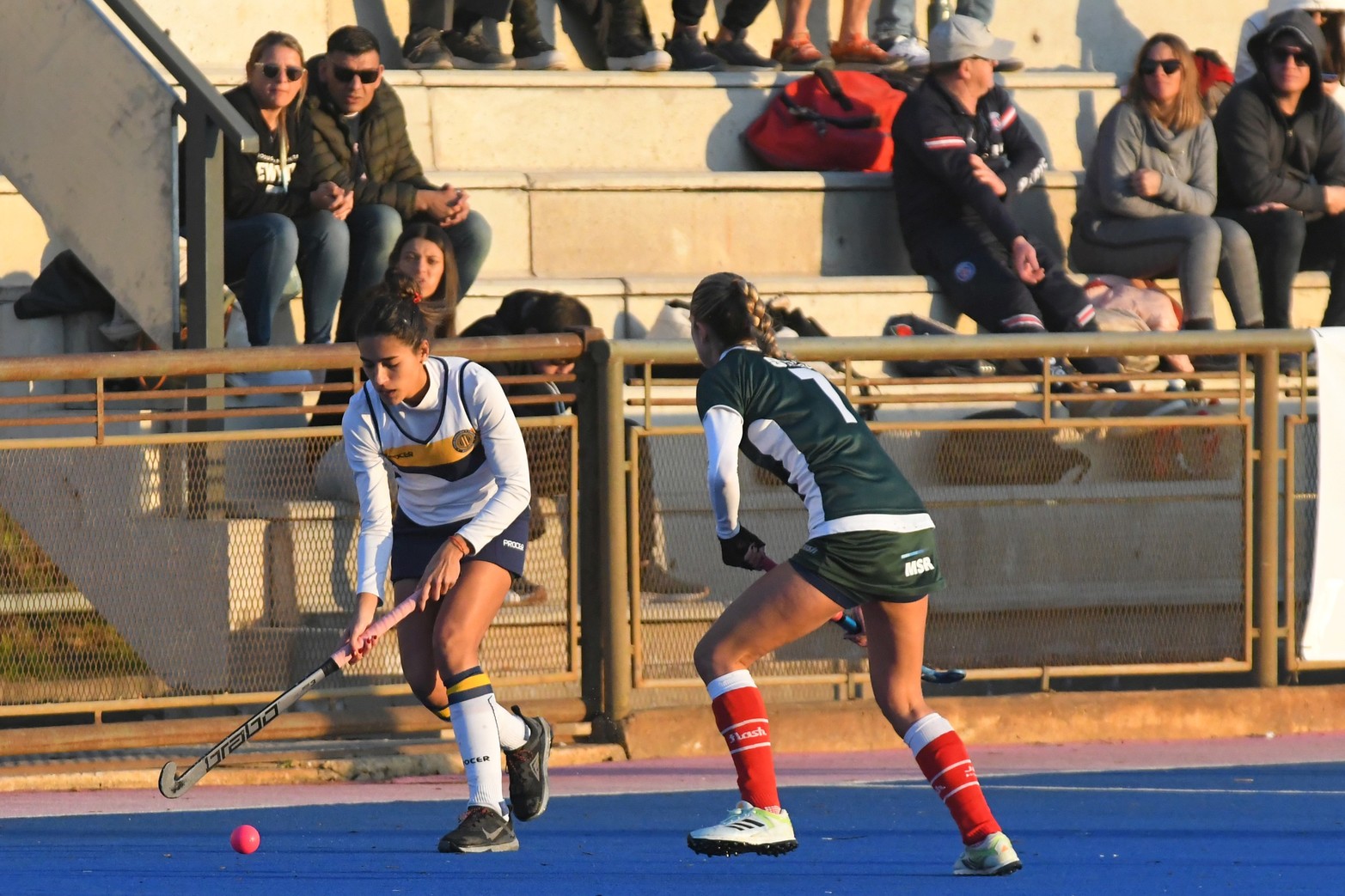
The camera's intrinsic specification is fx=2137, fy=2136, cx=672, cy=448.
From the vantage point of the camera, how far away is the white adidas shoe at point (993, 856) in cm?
585

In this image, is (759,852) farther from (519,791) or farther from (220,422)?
(220,422)

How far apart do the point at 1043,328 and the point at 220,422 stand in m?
4.35

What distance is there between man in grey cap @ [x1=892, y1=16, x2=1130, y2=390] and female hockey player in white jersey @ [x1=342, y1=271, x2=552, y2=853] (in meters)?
4.51

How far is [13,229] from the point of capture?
418 inches

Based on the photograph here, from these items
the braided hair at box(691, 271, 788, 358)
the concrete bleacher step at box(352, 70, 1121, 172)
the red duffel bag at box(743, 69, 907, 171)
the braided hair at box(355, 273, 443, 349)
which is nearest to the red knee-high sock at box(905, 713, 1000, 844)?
the braided hair at box(691, 271, 788, 358)

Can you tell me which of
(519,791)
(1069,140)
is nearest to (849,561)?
(519,791)

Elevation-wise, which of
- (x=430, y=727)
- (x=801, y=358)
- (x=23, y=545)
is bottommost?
(x=430, y=727)

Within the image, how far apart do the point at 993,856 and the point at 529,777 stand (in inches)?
67.5

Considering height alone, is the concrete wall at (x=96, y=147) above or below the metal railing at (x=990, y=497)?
above

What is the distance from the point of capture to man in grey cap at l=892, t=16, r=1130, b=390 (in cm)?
1074

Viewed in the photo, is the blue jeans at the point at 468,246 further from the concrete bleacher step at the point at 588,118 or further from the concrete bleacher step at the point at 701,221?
the concrete bleacher step at the point at 588,118

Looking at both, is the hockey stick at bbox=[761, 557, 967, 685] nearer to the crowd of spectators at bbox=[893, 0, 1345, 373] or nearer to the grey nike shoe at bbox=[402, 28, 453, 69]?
the crowd of spectators at bbox=[893, 0, 1345, 373]

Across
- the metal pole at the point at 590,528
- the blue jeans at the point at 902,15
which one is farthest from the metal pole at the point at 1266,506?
the blue jeans at the point at 902,15

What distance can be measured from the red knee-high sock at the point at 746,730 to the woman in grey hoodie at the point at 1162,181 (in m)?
5.89
